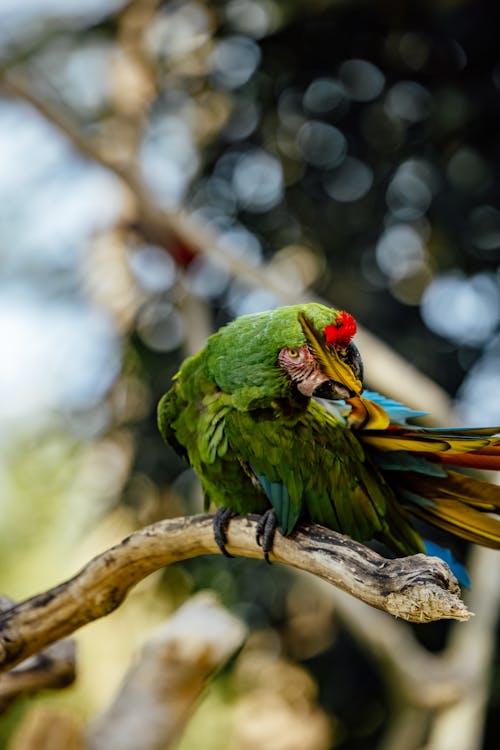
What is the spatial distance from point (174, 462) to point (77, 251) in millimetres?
1053

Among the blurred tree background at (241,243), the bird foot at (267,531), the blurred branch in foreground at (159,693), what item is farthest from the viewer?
the blurred tree background at (241,243)

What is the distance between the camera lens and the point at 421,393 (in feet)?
8.40

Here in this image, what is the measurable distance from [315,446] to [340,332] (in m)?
0.23

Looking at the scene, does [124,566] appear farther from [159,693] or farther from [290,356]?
[159,693]

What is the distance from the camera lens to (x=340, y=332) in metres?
1.20

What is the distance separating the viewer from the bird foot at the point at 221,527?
137 cm

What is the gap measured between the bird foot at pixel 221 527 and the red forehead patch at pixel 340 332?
0.39 meters

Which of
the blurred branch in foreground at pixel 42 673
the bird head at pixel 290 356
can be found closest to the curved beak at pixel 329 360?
the bird head at pixel 290 356

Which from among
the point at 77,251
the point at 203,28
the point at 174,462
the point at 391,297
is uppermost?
the point at 203,28

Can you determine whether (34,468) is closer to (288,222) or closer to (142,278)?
(142,278)

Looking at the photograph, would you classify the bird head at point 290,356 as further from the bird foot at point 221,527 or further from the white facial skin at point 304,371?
the bird foot at point 221,527

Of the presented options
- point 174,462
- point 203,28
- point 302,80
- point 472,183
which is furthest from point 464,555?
point 203,28

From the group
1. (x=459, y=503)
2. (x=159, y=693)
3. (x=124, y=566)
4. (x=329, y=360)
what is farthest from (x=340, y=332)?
(x=159, y=693)

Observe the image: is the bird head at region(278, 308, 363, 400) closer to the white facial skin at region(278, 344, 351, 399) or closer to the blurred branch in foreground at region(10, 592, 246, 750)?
the white facial skin at region(278, 344, 351, 399)
